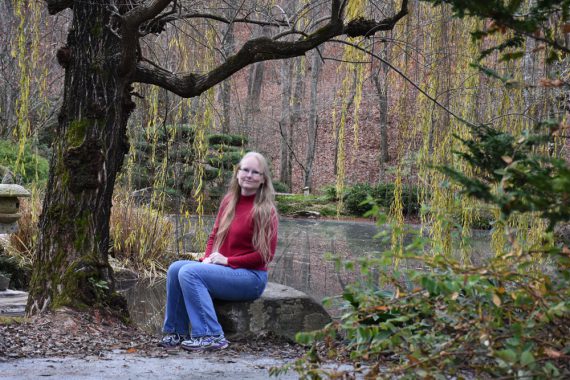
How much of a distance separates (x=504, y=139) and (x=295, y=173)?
2899 cm

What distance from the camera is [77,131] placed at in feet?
18.4

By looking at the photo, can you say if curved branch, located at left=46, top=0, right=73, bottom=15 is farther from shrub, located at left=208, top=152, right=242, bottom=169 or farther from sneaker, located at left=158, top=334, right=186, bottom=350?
shrub, located at left=208, top=152, right=242, bottom=169

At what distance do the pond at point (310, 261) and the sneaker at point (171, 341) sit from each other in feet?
4.03

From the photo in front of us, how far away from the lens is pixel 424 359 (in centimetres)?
232

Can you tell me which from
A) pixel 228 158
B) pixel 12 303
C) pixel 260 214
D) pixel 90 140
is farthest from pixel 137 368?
pixel 228 158

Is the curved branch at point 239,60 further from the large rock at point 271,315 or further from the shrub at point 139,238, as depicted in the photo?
the shrub at point 139,238

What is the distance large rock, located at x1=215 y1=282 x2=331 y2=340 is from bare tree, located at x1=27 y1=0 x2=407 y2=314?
32.9 inches

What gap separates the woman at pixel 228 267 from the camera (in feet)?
17.3

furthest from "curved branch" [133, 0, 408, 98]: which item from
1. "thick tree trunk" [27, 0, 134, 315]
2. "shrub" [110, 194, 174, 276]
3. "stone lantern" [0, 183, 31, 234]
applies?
"shrub" [110, 194, 174, 276]

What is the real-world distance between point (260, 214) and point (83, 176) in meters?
1.27

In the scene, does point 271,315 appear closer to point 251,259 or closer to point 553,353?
point 251,259

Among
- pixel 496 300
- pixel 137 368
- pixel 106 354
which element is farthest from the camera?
pixel 106 354

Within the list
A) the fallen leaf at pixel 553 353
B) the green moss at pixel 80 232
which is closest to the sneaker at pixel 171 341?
the green moss at pixel 80 232

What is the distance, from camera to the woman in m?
5.26
